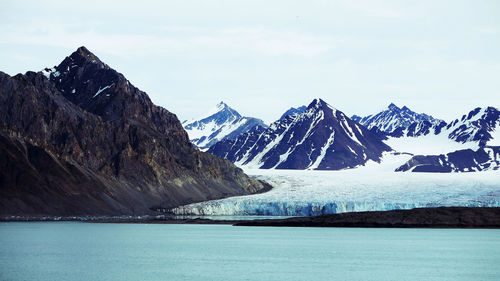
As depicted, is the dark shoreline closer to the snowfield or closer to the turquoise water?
the turquoise water

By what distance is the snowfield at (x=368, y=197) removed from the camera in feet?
543

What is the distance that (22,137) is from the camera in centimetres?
19462

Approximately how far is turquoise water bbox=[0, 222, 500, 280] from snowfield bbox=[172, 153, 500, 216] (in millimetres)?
33720

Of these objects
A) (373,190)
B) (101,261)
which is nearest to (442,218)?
(373,190)

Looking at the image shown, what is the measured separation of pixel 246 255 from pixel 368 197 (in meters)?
88.4

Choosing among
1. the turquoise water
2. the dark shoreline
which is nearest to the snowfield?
the dark shoreline

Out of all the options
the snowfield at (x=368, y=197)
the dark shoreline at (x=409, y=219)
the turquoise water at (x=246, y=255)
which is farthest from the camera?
the snowfield at (x=368, y=197)

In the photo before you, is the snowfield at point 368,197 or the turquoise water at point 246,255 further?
the snowfield at point 368,197

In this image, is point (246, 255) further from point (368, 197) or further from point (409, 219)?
point (368, 197)

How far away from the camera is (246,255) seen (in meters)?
87.6

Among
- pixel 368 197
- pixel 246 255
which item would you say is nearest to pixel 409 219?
A: pixel 368 197

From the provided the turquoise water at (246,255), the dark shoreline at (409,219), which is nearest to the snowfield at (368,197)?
the dark shoreline at (409,219)

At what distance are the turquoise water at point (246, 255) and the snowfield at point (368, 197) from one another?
33.7 m

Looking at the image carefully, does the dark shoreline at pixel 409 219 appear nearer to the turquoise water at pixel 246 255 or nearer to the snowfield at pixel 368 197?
the turquoise water at pixel 246 255
